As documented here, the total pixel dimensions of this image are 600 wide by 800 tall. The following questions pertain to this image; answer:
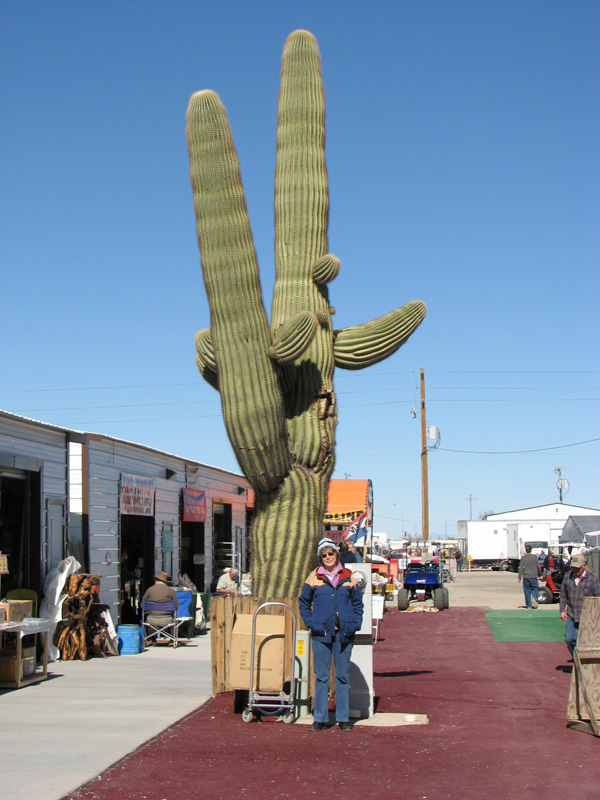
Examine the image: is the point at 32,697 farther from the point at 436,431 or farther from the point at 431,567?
the point at 436,431

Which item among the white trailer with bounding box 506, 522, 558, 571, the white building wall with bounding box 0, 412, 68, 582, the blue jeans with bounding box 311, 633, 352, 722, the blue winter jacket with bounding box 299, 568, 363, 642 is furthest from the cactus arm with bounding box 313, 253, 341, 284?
the white trailer with bounding box 506, 522, 558, 571

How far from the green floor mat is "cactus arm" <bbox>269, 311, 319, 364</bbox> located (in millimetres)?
9712

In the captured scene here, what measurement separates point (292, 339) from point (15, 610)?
4799 mm

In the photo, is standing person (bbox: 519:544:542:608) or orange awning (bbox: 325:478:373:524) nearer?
standing person (bbox: 519:544:542:608)

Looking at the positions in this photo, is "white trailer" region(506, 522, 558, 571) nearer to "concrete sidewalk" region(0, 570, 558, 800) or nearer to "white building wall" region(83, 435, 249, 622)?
"white building wall" region(83, 435, 249, 622)

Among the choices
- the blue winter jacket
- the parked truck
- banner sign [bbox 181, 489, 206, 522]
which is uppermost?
banner sign [bbox 181, 489, 206, 522]

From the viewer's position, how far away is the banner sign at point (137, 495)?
1588cm

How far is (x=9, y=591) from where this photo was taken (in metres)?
12.5

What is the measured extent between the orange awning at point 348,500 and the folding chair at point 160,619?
30.4ft

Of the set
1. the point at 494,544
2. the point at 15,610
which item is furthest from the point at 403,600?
the point at 494,544

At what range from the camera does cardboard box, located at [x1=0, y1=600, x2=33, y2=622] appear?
1031 centimetres

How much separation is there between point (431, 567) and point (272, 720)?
17336mm

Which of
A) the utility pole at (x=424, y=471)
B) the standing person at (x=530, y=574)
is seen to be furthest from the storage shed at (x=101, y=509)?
the utility pole at (x=424, y=471)

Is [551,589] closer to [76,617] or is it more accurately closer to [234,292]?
[76,617]
